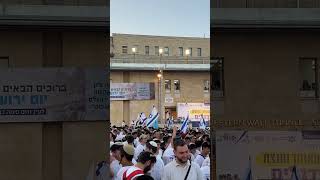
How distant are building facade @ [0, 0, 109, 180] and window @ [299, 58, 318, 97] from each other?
328 centimetres

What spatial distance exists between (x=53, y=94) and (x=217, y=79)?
2711mm

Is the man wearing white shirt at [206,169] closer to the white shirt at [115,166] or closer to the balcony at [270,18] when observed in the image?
the white shirt at [115,166]

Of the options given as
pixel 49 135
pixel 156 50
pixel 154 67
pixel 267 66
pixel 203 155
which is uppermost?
pixel 156 50

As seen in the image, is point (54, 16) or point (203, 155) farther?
point (203, 155)

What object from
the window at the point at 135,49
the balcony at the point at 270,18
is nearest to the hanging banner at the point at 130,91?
the window at the point at 135,49

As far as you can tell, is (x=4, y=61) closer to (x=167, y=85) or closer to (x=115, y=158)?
(x=115, y=158)

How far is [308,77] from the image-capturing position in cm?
907

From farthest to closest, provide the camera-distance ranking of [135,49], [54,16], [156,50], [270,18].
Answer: [156,50] → [135,49] → [270,18] → [54,16]

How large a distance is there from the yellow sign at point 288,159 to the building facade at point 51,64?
2.57 m

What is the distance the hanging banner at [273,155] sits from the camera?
8758 millimetres

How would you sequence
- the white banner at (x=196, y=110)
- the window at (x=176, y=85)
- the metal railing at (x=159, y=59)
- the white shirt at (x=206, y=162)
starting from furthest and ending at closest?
the metal railing at (x=159, y=59) → the window at (x=176, y=85) → the white banner at (x=196, y=110) → the white shirt at (x=206, y=162)

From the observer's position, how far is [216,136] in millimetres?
8984

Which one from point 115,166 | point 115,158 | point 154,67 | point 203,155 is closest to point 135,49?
point 154,67

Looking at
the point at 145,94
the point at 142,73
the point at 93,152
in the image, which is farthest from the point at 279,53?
the point at 142,73
